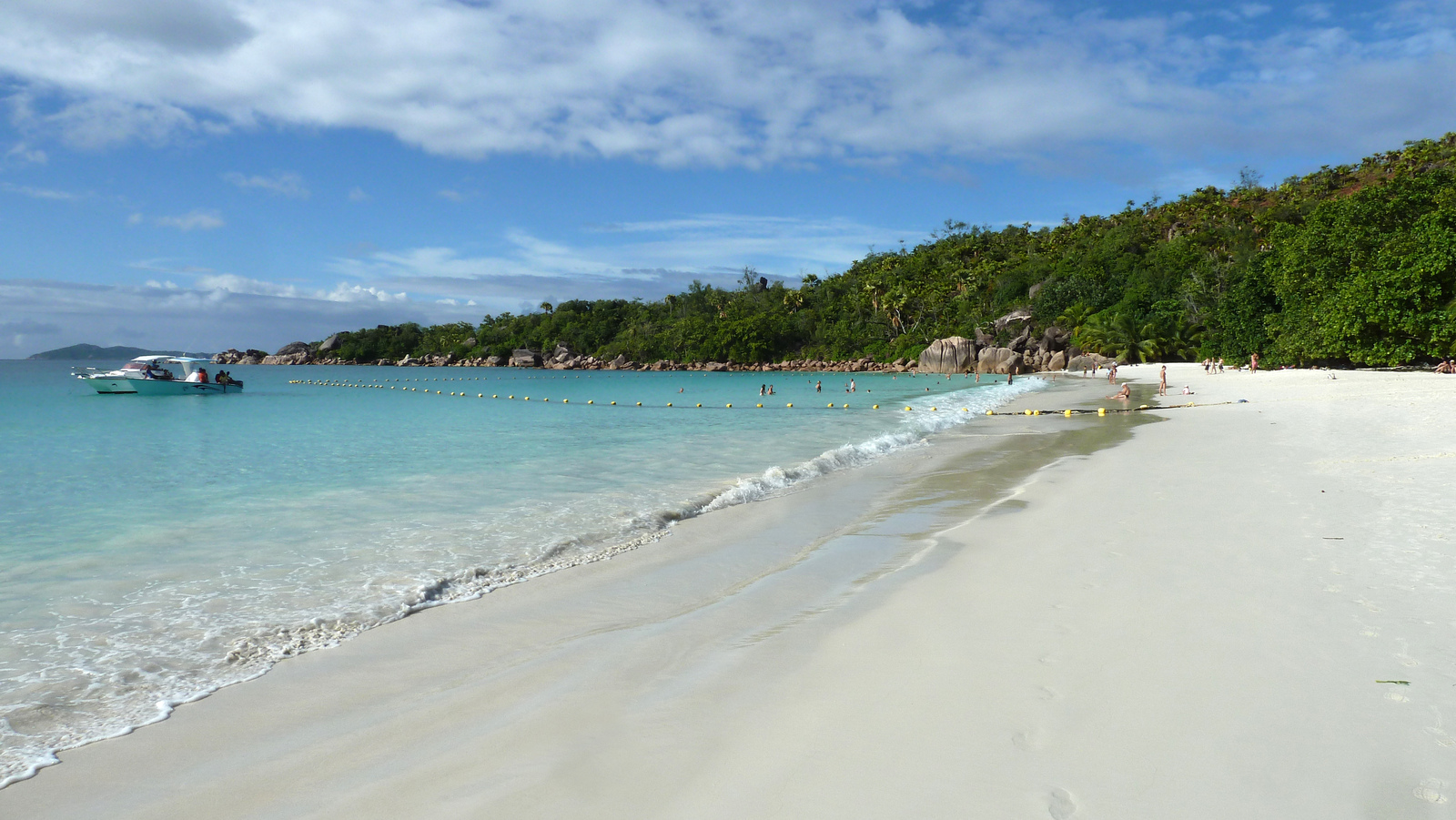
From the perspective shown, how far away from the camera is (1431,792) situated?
281 cm

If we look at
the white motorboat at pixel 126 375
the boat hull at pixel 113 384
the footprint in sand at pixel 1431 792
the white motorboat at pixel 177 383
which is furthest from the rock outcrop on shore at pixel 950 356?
the footprint in sand at pixel 1431 792

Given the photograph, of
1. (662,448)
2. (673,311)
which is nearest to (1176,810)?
(662,448)

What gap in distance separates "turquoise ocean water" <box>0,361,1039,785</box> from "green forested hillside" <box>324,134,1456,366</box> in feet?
69.4

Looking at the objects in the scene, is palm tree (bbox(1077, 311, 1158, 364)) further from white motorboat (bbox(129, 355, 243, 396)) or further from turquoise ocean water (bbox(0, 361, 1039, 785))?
white motorboat (bbox(129, 355, 243, 396))

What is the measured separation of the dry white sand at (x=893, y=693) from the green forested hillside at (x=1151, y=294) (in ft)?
101

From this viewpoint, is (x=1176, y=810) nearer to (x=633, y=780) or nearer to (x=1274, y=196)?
(x=633, y=780)

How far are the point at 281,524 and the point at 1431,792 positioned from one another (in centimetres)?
1099

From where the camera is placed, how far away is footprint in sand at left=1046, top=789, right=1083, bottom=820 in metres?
2.78

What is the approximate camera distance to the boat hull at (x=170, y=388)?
42125 millimetres

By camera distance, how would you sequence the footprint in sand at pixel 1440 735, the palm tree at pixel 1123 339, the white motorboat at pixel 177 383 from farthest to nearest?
the palm tree at pixel 1123 339 → the white motorboat at pixel 177 383 → the footprint in sand at pixel 1440 735

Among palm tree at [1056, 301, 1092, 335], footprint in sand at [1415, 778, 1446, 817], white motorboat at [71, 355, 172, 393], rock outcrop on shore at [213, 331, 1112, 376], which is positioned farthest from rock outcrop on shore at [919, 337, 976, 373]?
footprint in sand at [1415, 778, 1446, 817]

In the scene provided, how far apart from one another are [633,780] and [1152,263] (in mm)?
79219

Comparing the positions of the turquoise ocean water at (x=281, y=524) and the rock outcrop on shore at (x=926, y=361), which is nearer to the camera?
the turquoise ocean water at (x=281, y=524)

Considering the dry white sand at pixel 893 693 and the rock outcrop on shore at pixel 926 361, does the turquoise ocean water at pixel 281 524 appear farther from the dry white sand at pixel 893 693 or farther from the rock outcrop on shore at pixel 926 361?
the rock outcrop on shore at pixel 926 361
